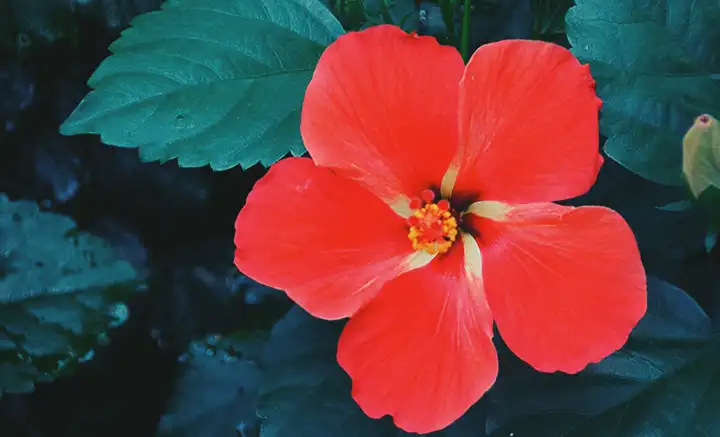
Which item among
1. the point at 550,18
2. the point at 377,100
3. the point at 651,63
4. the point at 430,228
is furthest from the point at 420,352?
the point at 550,18

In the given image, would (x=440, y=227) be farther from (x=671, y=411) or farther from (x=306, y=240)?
(x=671, y=411)

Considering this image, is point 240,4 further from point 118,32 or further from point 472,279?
point 472,279

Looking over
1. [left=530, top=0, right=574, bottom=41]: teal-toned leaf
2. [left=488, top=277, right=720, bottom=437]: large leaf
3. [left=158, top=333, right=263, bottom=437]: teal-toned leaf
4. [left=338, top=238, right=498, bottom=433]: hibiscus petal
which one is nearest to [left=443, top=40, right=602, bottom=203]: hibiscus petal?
[left=338, top=238, right=498, bottom=433]: hibiscus petal

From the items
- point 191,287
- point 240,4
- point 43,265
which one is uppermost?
point 240,4

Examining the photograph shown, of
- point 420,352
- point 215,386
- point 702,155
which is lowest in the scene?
point 215,386

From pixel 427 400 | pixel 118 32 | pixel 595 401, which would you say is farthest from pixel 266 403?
pixel 118 32

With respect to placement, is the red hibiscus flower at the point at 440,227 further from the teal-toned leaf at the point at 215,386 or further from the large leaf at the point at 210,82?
the teal-toned leaf at the point at 215,386

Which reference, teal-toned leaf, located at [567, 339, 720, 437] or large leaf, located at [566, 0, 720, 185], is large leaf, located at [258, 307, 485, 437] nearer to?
teal-toned leaf, located at [567, 339, 720, 437]

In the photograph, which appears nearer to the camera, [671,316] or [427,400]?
[427,400]
